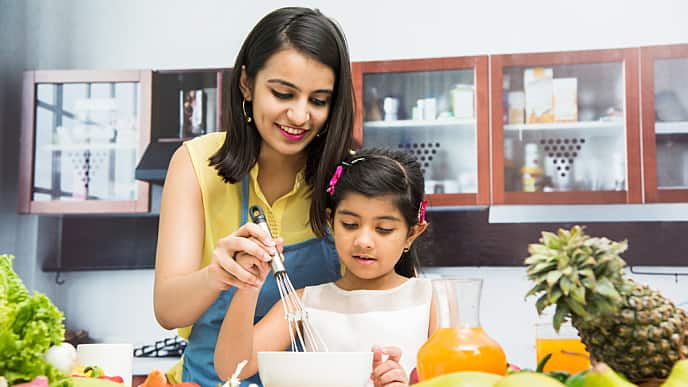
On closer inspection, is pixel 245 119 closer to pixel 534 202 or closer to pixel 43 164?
pixel 534 202

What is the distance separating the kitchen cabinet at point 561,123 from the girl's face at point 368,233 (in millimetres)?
1697

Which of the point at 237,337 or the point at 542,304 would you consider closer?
the point at 542,304

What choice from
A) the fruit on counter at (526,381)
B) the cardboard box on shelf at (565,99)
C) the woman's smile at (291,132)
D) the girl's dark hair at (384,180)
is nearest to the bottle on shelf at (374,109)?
the cardboard box on shelf at (565,99)

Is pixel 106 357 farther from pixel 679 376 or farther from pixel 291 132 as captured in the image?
pixel 679 376

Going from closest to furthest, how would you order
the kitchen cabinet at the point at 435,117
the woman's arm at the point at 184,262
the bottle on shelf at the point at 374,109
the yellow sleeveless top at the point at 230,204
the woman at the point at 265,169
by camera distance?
the woman's arm at the point at 184,262, the woman at the point at 265,169, the yellow sleeveless top at the point at 230,204, the kitchen cabinet at the point at 435,117, the bottle on shelf at the point at 374,109

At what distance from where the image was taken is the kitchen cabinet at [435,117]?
3.05 meters

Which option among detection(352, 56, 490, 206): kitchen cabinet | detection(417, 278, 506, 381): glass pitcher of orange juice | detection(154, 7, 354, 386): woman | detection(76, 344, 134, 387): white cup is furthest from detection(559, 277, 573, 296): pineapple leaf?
detection(352, 56, 490, 206): kitchen cabinet

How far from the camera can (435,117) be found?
3145 millimetres

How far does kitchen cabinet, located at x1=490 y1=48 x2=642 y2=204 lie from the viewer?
3002mm

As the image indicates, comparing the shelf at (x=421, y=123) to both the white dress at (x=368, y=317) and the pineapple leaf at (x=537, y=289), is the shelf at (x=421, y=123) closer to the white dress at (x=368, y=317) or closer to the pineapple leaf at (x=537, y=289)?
the white dress at (x=368, y=317)

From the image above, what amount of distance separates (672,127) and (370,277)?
2063 mm

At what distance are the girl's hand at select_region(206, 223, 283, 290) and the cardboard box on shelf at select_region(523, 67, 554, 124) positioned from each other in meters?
2.28

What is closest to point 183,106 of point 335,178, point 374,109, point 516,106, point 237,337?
point 374,109

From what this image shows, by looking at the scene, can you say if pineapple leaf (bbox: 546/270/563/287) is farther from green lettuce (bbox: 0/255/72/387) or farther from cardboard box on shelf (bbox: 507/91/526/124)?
cardboard box on shelf (bbox: 507/91/526/124)
